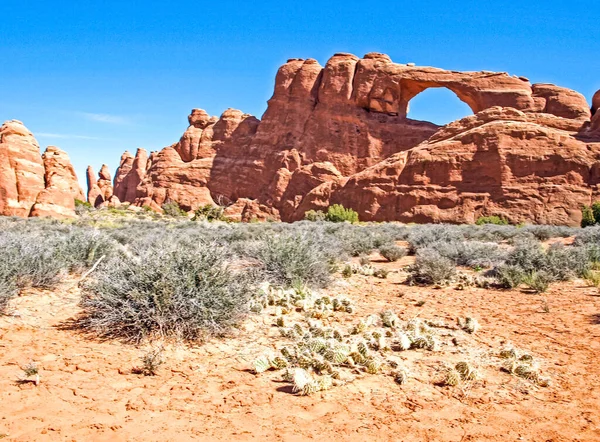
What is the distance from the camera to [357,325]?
510 centimetres

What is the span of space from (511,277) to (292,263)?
13.8 ft

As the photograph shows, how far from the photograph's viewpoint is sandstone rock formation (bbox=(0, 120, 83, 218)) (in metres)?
30.5

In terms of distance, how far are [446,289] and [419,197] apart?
34.3 metres

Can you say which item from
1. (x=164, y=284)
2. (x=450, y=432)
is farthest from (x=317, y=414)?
(x=164, y=284)

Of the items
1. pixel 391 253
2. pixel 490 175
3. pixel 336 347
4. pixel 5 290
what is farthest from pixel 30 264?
pixel 490 175

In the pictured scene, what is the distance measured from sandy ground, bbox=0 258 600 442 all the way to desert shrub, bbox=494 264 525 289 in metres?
2.78

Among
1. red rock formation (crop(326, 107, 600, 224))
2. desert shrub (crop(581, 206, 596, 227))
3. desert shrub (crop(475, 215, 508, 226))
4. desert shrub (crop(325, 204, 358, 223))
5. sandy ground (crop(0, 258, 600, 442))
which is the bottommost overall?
sandy ground (crop(0, 258, 600, 442))

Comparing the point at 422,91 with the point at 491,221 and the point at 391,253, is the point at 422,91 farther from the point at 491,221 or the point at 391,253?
the point at 391,253

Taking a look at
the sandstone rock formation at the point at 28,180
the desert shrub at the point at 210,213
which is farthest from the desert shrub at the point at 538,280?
the desert shrub at the point at 210,213

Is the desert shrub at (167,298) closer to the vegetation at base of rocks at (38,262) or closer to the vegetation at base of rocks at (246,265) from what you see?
the vegetation at base of rocks at (246,265)

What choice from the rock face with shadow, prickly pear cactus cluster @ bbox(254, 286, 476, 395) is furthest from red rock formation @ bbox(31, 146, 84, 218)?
prickly pear cactus cluster @ bbox(254, 286, 476, 395)

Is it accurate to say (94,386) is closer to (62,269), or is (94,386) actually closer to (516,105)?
(62,269)

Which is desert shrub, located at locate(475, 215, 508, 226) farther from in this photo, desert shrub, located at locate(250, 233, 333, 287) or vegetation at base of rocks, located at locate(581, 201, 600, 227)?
desert shrub, located at locate(250, 233, 333, 287)

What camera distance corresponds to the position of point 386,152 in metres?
51.5
